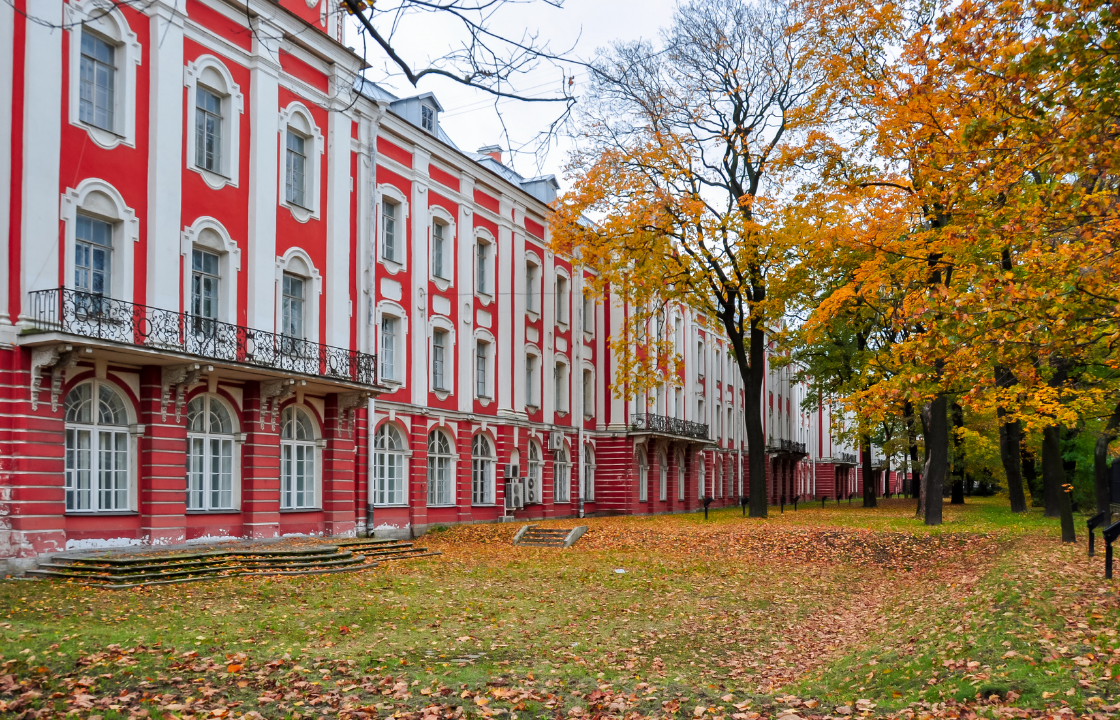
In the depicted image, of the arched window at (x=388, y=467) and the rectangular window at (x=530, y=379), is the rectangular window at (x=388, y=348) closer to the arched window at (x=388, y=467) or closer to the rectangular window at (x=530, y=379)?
the arched window at (x=388, y=467)

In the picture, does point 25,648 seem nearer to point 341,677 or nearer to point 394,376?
point 341,677

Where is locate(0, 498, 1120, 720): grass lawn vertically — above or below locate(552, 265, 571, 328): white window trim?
below

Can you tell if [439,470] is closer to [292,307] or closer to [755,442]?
[292,307]

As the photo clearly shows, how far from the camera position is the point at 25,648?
865 cm

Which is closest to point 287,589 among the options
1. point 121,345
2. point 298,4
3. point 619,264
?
point 121,345

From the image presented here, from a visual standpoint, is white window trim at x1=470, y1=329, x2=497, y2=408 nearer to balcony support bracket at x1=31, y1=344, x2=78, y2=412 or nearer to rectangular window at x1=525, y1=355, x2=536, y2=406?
rectangular window at x1=525, y1=355, x2=536, y2=406

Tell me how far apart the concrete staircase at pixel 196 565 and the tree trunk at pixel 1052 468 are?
14029 mm

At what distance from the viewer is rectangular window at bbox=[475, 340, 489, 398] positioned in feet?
101

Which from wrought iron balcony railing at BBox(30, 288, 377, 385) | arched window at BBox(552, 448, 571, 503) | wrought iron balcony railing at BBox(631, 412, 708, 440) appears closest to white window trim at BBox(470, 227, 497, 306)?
wrought iron balcony railing at BBox(30, 288, 377, 385)

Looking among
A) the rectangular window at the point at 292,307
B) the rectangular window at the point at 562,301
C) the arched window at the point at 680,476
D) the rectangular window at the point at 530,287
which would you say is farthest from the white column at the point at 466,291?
the arched window at the point at 680,476

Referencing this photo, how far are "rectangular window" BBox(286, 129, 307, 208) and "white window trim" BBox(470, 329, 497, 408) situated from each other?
8.73m

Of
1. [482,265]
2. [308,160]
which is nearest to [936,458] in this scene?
[482,265]

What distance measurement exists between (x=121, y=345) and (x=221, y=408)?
3.92 meters

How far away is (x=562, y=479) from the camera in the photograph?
35.8m
